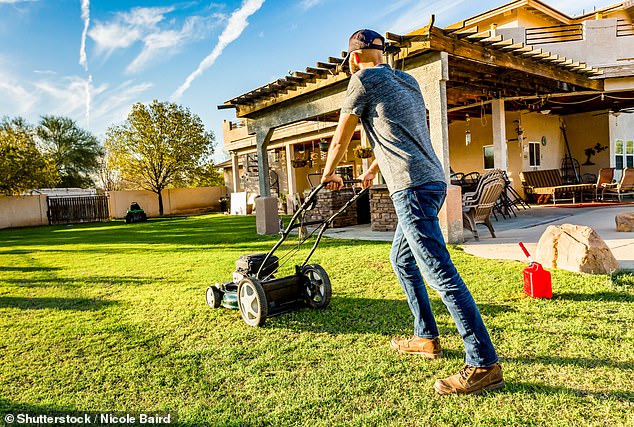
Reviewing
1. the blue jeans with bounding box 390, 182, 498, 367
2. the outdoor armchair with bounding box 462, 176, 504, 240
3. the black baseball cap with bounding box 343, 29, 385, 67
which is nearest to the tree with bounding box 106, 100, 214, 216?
the outdoor armchair with bounding box 462, 176, 504, 240

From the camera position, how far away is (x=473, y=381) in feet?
7.50

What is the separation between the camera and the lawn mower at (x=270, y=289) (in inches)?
141

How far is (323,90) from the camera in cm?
920

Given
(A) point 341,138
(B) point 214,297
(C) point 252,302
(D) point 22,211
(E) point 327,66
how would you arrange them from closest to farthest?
(A) point 341,138 < (C) point 252,302 < (B) point 214,297 < (E) point 327,66 < (D) point 22,211

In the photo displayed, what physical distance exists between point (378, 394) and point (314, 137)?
53.7ft

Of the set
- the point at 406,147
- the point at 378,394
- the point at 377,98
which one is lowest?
the point at 378,394

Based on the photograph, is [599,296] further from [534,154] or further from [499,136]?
[534,154]

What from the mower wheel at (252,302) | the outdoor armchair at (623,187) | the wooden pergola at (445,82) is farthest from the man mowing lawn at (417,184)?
the outdoor armchair at (623,187)

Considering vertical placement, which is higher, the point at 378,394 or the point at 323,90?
the point at 323,90

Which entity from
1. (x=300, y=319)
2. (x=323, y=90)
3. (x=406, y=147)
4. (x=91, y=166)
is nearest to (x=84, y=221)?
(x=91, y=166)

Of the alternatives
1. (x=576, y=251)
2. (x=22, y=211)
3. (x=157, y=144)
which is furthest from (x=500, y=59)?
(x=22, y=211)

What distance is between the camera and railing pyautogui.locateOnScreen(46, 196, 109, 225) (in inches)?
970

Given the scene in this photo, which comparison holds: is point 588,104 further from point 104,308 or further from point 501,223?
point 104,308

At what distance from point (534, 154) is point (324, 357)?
14636 mm
